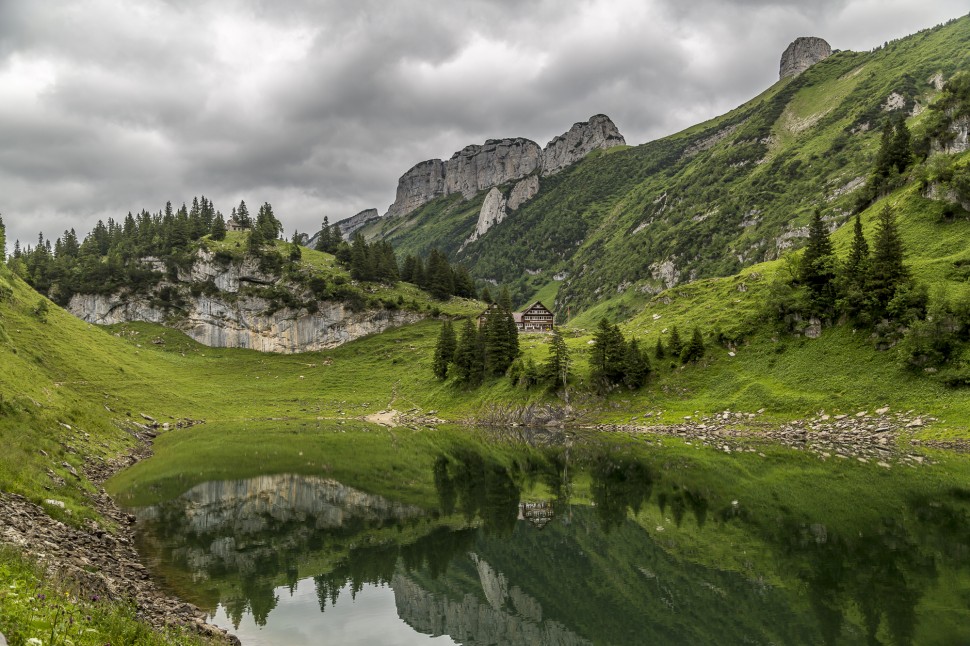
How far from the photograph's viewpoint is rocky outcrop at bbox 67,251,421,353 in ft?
562

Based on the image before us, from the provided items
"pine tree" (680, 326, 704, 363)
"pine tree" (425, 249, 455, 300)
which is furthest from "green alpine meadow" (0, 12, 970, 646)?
Result: "pine tree" (425, 249, 455, 300)

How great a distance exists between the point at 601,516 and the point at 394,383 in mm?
101163

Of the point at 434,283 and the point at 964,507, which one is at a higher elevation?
the point at 434,283

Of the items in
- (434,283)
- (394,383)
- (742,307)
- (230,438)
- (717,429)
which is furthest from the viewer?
(434,283)

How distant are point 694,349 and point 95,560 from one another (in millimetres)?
84154

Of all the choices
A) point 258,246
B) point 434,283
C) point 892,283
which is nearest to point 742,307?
point 892,283

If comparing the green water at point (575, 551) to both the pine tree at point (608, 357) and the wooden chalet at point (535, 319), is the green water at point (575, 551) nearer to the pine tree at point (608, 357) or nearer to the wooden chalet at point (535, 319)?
the pine tree at point (608, 357)

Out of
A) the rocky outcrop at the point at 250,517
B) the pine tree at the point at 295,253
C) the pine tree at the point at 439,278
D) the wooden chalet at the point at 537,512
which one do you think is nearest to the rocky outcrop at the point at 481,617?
the rocky outcrop at the point at 250,517

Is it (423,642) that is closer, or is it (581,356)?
(423,642)

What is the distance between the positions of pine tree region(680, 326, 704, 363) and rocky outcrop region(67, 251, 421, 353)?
314 ft

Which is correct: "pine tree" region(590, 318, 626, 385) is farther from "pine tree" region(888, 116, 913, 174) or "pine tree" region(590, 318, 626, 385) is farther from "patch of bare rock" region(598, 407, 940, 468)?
"pine tree" region(888, 116, 913, 174)

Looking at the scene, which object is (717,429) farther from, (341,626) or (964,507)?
(341,626)

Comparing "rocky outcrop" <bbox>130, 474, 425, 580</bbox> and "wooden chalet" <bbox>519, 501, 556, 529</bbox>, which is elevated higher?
"rocky outcrop" <bbox>130, 474, 425, 580</bbox>

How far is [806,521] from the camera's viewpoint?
104ft
